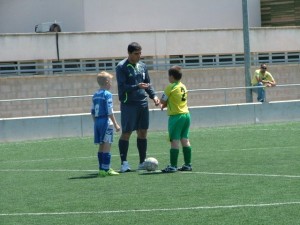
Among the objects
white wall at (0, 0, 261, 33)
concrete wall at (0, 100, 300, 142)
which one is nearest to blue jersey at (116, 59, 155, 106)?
concrete wall at (0, 100, 300, 142)

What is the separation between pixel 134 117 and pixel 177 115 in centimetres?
72

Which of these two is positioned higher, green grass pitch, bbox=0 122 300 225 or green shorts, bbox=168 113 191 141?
green shorts, bbox=168 113 191 141

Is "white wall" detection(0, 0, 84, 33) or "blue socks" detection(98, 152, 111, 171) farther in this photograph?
"white wall" detection(0, 0, 84, 33)

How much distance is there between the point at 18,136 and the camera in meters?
26.0

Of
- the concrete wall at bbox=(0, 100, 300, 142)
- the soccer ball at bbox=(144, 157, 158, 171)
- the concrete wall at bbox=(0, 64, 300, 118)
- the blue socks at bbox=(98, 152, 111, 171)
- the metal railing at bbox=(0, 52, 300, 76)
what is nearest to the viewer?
the blue socks at bbox=(98, 152, 111, 171)

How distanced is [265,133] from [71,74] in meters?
16.2

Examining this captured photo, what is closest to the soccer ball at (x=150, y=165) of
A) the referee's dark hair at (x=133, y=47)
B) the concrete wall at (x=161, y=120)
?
the referee's dark hair at (x=133, y=47)

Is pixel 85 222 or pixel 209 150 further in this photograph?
pixel 209 150

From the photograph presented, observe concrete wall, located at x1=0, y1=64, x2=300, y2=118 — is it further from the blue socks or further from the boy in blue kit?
the blue socks

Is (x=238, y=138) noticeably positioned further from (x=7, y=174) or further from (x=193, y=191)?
(x=193, y=191)

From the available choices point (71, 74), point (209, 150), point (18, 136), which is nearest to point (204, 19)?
point (71, 74)

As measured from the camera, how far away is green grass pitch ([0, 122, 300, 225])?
427 inches

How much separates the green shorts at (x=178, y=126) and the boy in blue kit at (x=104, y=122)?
2.83ft

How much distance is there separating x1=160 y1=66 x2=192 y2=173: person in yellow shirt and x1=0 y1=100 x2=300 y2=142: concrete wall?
10.4 m
